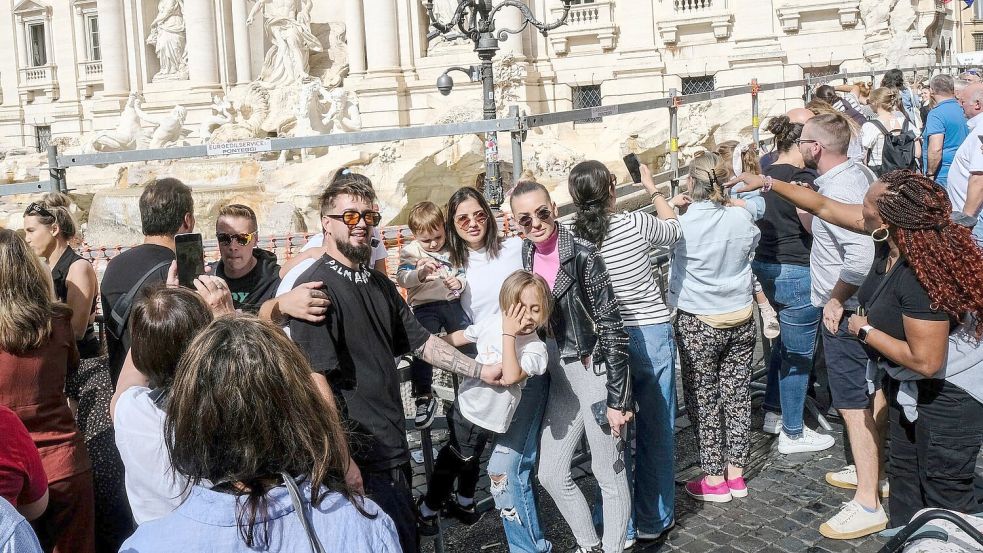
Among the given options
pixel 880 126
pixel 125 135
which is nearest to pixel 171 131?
pixel 125 135

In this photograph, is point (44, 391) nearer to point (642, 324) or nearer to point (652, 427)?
point (642, 324)

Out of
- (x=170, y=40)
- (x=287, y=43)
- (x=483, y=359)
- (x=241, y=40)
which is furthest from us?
(x=170, y=40)

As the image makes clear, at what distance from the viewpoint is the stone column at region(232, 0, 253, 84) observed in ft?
81.7

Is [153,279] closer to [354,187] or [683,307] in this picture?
[354,187]

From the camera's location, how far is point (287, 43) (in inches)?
926

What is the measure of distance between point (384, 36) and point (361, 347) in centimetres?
2021

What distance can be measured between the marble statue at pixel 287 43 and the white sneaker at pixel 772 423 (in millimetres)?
19296

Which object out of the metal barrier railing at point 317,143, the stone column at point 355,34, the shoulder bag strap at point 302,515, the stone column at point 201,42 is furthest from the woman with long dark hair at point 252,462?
the stone column at point 201,42

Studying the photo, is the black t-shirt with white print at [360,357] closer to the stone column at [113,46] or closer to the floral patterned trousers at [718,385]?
the floral patterned trousers at [718,385]

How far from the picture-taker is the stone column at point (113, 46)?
26.7 meters

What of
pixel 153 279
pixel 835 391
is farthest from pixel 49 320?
pixel 835 391

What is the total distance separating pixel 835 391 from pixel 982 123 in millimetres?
2385

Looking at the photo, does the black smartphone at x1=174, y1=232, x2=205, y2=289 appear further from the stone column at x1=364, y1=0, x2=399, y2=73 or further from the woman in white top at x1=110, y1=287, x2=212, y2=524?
the stone column at x1=364, y1=0, x2=399, y2=73

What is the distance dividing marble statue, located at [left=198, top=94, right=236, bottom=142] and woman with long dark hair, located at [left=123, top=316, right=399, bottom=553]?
21624mm
